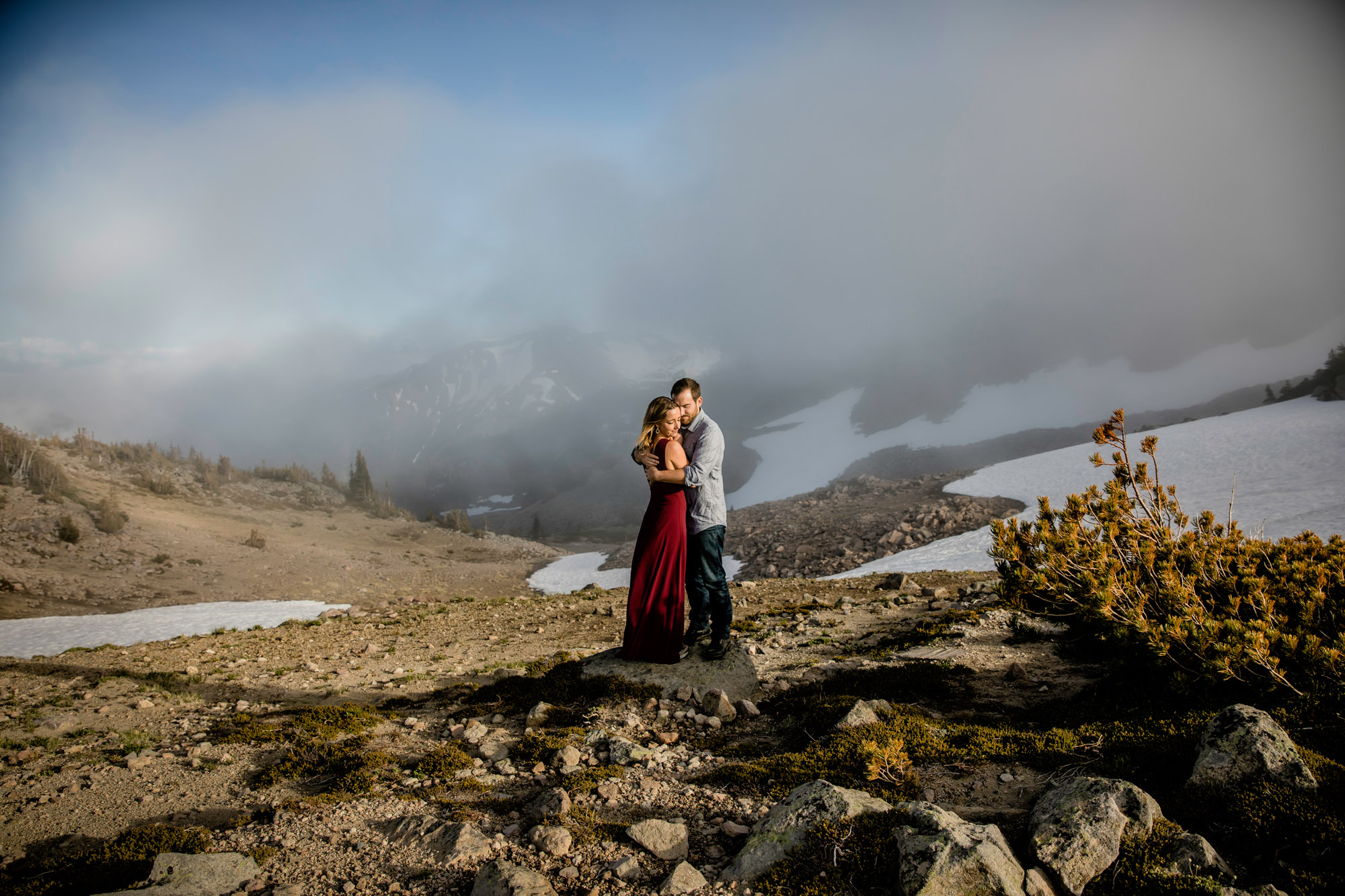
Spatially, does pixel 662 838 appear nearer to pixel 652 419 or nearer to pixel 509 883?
pixel 509 883

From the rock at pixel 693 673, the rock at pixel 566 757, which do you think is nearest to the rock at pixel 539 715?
the rock at pixel 693 673

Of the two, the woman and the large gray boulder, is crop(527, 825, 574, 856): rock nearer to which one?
the large gray boulder

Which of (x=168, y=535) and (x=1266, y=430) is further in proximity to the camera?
(x=1266, y=430)

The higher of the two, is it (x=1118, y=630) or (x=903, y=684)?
(x=1118, y=630)

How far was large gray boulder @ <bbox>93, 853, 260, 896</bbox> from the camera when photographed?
12.1 feet

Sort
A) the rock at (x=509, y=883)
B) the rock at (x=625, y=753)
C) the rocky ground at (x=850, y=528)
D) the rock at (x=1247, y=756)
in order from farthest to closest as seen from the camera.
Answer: the rocky ground at (x=850, y=528) → the rock at (x=625, y=753) → the rock at (x=1247, y=756) → the rock at (x=509, y=883)

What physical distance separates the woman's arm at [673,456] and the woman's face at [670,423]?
13 centimetres

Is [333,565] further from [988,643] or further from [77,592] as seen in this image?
[988,643]

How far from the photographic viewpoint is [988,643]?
368 inches

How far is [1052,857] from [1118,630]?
310 cm

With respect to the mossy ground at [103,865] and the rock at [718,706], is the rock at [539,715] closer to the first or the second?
the rock at [718,706]

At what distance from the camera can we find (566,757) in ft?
19.1

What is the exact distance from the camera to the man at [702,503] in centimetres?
750

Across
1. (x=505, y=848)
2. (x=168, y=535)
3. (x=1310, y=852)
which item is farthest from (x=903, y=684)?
(x=168, y=535)
